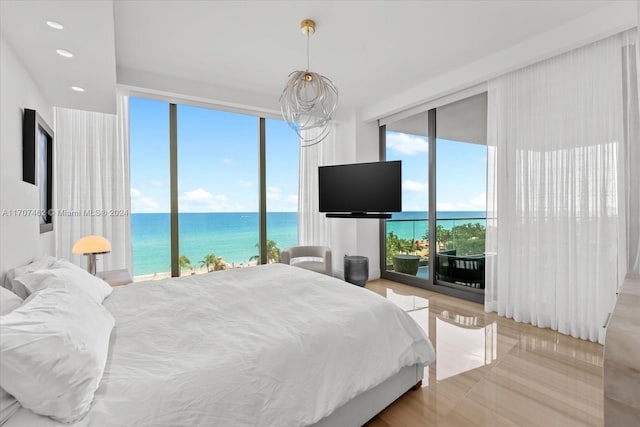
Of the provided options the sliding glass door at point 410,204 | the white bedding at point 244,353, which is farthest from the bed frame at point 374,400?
the sliding glass door at point 410,204

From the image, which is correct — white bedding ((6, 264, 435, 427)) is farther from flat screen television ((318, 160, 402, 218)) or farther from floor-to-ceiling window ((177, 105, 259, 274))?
floor-to-ceiling window ((177, 105, 259, 274))

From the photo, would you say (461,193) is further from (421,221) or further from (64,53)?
(64,53)

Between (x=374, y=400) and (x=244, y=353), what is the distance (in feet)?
2.89

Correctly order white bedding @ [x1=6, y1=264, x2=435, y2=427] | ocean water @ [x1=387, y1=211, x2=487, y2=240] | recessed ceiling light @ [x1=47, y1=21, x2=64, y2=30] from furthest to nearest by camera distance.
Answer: ocean water @ [x1=387, y1=211, x2=487, y2=240] < recessed ceiling light @ [x1=47, y1=21, x2=64, y2=30] < white bedding @ [x1=6, y1=264, x2=435, y2=427]

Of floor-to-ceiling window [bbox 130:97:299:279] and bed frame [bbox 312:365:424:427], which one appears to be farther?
floor-to-ceiling window [bbox 130:97:299:279]

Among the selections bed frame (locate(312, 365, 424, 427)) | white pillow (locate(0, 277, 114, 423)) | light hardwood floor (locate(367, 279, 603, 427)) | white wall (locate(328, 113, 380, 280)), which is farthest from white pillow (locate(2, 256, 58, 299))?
white wall (locate(328, 113, 380, 280))

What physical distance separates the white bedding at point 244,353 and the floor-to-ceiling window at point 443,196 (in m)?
2.44

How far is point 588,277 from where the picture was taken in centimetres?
270

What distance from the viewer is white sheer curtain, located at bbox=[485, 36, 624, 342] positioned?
8.46ft

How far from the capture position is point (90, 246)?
2826 millimetres

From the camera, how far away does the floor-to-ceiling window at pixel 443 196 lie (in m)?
3.89

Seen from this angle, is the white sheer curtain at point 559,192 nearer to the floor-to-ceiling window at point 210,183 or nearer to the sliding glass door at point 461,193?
the sliding glass door at point 461,193

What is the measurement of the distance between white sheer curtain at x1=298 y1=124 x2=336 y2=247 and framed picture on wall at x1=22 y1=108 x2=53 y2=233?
9.97ft

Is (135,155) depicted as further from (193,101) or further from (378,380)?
(378,380)
